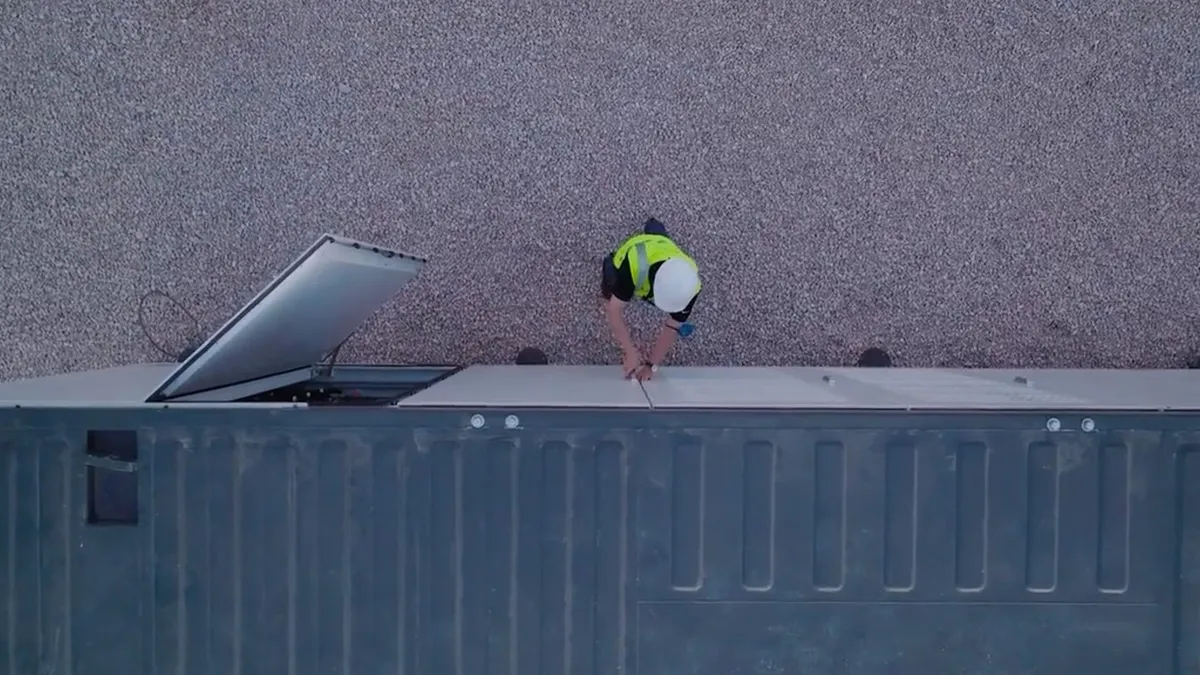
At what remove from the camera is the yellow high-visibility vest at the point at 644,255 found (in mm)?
2338

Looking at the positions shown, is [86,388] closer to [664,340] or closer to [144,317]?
[144,317]

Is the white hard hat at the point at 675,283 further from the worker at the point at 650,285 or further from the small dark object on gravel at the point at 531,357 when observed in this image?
the small dark object on gravel at the point at 531,357

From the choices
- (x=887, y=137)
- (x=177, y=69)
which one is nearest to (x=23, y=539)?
(x=177, y=69)

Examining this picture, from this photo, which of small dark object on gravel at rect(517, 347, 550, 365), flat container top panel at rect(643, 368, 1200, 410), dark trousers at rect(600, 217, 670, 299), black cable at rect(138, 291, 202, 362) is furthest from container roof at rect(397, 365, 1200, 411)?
black cable at rect(138, 291, 202, 362)

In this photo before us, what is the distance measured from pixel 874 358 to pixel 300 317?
1.62 meters

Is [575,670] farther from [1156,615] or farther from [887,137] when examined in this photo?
[887,137]

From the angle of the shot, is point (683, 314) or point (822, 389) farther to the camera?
point (683, 314)

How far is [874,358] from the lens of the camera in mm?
2650

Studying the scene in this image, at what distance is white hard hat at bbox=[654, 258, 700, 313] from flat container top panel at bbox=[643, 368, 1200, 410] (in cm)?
19

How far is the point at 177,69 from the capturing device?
2.68 m

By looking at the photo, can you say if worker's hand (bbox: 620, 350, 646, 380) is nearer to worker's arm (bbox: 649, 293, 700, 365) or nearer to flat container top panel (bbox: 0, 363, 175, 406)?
worker's arm (bbox: 649, 293, 700, 365)

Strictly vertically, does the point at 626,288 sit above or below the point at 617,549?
above

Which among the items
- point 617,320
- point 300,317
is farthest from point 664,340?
point 300,317

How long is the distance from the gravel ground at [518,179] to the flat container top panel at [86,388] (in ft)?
1.58
